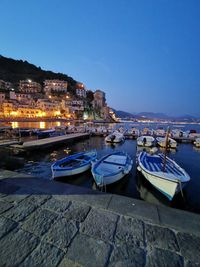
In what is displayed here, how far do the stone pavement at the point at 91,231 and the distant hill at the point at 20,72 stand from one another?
11893cm

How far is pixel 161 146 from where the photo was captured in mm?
23219

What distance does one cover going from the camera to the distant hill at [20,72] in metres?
104

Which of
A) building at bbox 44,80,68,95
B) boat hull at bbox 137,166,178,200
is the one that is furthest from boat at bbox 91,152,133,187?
building at bbox 44,80,68,95

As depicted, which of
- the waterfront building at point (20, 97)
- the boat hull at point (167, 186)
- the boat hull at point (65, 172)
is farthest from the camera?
the waterfront building at point (20, 97)

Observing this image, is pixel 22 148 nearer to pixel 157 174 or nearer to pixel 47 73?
pixel 157 174

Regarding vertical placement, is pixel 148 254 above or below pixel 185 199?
above

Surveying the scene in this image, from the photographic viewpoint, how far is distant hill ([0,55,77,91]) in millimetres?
104312

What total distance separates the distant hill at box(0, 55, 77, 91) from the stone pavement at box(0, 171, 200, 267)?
390 ft

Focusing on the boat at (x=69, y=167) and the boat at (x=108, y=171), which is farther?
the boat at (x=69, y=167)

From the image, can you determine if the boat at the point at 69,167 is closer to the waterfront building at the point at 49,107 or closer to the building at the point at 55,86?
the waterfront building at the point at 49,107

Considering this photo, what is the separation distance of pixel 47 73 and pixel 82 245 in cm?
14127

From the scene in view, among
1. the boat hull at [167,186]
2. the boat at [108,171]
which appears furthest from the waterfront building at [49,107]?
the boat hull at [167,186]

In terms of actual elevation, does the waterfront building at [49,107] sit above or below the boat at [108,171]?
above

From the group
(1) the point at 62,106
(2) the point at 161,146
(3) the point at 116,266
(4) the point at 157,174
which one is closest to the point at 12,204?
(3) the point at 116,266
